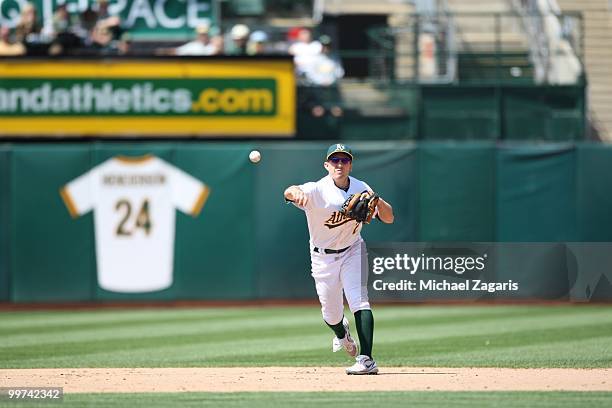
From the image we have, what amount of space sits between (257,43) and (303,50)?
2.48 feet

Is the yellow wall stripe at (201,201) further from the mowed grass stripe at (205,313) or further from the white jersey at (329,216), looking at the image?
the white jersey at (329,216)

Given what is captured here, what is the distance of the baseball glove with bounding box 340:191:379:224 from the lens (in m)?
9.15

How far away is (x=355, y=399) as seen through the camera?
8.02 meters

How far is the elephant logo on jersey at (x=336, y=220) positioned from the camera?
9359 millimetres

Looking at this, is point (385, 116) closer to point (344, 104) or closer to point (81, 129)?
point (344, 104)

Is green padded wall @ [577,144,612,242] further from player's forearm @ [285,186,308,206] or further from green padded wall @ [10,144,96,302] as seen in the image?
player's forearm @ [285,186,308,206]

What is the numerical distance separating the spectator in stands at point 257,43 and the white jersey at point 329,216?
9.07m

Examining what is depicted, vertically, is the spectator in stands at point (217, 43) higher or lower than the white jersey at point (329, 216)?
higher

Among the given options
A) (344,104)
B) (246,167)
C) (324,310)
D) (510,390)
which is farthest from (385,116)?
(510,390)

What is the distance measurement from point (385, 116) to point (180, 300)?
4335 mm

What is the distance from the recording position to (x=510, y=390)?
333 inches

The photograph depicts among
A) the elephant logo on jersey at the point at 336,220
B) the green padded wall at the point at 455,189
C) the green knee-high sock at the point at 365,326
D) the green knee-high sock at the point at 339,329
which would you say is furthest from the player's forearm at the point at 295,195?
the green padded wall at the point at 455,189

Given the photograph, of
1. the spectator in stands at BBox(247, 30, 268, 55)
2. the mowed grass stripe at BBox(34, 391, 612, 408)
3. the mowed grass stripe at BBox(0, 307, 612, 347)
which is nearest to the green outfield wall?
the mowed grass stripe at BBox(0, 307, 612, 347)

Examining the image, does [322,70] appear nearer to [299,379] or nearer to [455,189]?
[455,189]
